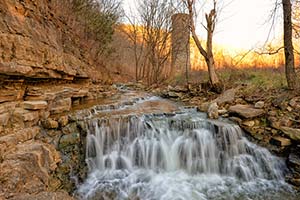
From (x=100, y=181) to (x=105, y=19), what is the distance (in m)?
11.9

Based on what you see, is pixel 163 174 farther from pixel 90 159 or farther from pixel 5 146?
pixel 5 146

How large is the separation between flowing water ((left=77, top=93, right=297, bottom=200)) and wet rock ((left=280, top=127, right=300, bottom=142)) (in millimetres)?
577

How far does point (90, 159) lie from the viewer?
5.24m

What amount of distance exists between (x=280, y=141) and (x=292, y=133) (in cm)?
30

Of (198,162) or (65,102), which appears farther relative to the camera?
(65,102)

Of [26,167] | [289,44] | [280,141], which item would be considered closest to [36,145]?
[26,167]

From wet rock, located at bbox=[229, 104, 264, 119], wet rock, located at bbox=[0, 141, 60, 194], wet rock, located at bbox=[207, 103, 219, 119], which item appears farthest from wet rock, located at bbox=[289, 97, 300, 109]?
wet rock, located at bbox=[0, 141, 60, 194]

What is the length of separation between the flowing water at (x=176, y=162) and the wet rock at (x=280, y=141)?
274mm

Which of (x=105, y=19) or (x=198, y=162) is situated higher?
(x=105, y=19)

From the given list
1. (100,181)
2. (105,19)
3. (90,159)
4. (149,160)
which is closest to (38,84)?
(90,159)

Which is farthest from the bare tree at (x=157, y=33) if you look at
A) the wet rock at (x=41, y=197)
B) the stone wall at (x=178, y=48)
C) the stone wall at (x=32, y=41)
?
the wet rock at (x=41, y=197)

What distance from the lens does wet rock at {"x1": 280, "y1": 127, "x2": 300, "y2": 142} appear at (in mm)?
4816

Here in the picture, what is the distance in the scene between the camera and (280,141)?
503 cm

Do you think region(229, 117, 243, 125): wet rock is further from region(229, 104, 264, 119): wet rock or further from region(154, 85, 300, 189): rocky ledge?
region(229, 104, 264, 119): wet rock
